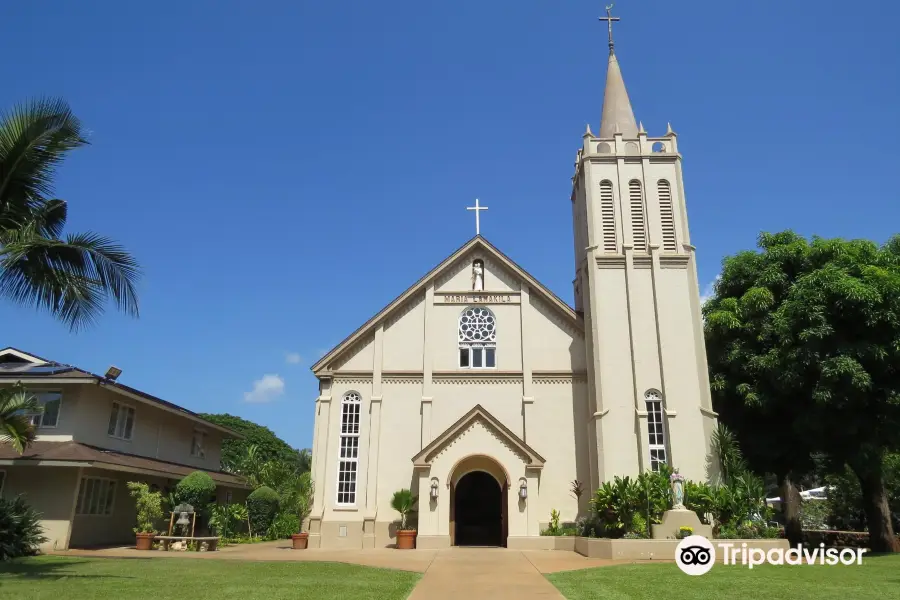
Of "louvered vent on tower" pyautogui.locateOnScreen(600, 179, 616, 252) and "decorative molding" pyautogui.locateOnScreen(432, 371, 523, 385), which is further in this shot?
"louvered vent on tower" pyautogui.locateOnScreen(600, 179, 616, 252)

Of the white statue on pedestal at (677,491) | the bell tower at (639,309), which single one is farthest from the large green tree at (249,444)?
the white statue on pedestal at (677,491)

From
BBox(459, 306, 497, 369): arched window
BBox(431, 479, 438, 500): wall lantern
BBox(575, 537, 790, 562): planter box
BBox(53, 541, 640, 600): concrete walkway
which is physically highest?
BBox(459, 306, 497, 369): arched window

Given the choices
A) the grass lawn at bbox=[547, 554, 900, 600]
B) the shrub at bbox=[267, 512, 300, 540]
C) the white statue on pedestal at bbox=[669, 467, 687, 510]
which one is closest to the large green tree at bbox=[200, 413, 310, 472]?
the shrub at bbox=[267, 512, 300, 540]

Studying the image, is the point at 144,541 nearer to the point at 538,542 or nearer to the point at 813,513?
the point at 538,542

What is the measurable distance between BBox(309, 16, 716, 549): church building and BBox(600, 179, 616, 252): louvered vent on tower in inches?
1.8

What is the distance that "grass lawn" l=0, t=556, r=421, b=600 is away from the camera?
10758mm

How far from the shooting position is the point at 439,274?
2698cm

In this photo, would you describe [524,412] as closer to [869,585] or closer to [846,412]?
[846,412]

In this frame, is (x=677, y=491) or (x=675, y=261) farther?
(x=675, y=261)

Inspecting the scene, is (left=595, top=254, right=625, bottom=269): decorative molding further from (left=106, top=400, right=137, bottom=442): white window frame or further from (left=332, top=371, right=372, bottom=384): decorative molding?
(left=106, top=400, right=137, bottom=442): white window frame

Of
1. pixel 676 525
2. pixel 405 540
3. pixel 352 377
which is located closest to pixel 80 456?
pixel 352 377

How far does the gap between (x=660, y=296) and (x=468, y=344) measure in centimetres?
791

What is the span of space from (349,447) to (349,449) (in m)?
0.08

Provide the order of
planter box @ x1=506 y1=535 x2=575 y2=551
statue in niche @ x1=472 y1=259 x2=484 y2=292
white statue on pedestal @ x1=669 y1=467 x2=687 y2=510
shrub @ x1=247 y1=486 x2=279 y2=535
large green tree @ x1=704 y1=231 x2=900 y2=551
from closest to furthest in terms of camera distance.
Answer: white statue on pedestal @ x1=669 y1=467 x2=687 y2=510, large green tree @ x1=704 y1=231 x2=900 y2=551, planter box @ x1=506 y1=535 x2=575 y2=551, statue in niche @ x1=472 y1=259 x2=484 y2=292, shrub @ x1=247 y1=486 x2=279 y2=535
